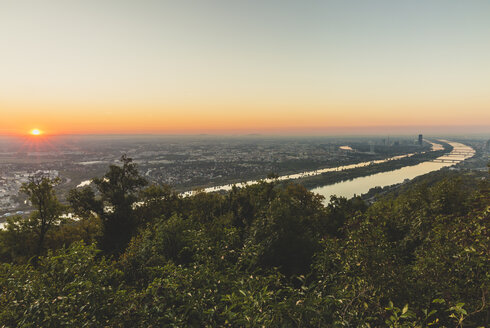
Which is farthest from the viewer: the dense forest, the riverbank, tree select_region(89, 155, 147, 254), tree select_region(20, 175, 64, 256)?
the riverbank

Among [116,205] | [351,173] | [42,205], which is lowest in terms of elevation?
[351,173]

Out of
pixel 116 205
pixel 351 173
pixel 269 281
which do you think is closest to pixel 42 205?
pixel 116 205

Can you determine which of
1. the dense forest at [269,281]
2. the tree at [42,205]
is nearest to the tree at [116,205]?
the tree at [42,205]

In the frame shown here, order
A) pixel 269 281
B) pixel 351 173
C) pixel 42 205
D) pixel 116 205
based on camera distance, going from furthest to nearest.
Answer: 1. pixel 351 173
2. pixel 116 205
3. pixel 42 205
4. pixel 269 281

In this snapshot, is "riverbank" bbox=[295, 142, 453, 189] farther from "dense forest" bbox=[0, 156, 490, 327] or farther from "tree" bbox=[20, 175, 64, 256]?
"dense forest" bbox=[0, 156, 490, 327]

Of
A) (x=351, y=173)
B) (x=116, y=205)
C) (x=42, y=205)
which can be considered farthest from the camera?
(x=351, y=173)

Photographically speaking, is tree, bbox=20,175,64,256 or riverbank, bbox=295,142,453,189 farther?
riverbank, bbox=295,142,453,189

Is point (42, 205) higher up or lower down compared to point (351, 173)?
higher up

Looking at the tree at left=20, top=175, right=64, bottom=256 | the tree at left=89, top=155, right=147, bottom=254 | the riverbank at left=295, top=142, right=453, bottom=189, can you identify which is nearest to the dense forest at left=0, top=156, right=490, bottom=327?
the tree at left=89, top=155, right=147, bottom=254

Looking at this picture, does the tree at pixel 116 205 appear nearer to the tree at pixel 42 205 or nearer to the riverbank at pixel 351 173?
the tree at pixel 42 205

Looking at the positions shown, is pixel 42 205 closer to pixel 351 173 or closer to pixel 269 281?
pixel 269 281
